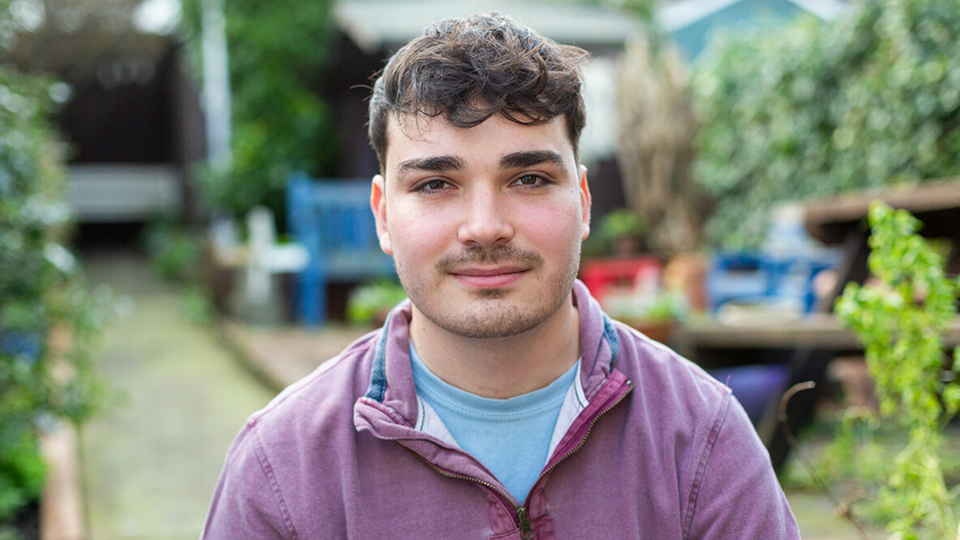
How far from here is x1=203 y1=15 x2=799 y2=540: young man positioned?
5.00 feet

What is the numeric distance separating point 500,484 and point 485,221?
0.50 metres

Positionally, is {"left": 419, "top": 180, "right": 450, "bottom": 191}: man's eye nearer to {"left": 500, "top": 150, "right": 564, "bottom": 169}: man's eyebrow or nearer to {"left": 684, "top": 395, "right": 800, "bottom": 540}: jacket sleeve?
{"left": 500, "top": 150, "right": 564, "bottom": 169}: man's eyebrow

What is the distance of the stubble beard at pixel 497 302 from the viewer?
1.53 meters

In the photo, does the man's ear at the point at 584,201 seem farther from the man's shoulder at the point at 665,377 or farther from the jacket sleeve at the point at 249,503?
the jacket sleeve at the point at 249,503

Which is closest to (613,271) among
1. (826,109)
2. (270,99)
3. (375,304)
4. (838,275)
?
(826,109)

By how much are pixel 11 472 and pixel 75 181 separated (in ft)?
42.2

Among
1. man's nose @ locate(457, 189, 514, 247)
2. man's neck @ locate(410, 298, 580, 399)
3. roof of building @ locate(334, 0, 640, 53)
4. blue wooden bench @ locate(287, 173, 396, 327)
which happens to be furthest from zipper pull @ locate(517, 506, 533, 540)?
roof of building @ locate(334, 0, 640, 53)

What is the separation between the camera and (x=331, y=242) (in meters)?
8.05

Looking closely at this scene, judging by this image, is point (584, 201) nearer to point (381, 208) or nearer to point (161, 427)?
point (381, 208)

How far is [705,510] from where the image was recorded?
59.9 inches

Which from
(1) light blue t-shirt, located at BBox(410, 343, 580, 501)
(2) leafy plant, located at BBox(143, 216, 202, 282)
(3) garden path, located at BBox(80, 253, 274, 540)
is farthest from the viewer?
(2) leafy plant, located at BBox(143, 216, 202, 282)

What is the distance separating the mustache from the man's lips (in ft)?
0.04

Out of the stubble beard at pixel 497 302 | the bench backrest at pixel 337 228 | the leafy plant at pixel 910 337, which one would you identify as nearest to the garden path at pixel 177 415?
the bench backrest at pixel 337 228

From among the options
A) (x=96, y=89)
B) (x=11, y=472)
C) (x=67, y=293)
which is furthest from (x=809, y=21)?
(x=96, y=89)
